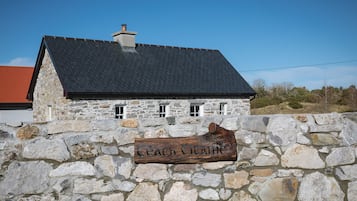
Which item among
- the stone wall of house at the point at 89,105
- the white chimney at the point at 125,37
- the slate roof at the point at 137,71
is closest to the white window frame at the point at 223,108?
the stone wall of house at the point at 89,105

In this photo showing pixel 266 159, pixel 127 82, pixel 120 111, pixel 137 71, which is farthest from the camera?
pixel 137 71

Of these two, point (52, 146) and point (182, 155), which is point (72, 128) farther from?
point (182, 155)

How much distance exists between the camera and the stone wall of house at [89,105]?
13062mm

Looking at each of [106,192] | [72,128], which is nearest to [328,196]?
[106,192]

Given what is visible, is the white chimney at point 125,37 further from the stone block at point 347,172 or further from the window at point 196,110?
the stone block at point 347,172

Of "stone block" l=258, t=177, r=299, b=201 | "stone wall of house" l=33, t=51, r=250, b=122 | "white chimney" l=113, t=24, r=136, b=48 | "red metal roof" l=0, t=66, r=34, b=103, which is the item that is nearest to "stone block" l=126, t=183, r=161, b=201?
"stone block" l=258, t=177, r=299, b=201

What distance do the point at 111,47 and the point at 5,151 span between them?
1369 centimetres

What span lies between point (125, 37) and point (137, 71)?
7.13 ft

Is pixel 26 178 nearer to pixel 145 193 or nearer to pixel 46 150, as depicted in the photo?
pixel 46 150

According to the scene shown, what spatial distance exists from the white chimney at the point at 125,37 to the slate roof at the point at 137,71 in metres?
0.25

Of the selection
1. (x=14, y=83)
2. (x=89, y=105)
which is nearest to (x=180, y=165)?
(x=89, y=105)

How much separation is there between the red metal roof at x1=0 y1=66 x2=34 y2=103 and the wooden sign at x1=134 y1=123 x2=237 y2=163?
1864 centimetres

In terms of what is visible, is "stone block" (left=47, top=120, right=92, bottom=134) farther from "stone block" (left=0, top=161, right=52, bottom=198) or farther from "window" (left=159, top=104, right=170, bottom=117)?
"window" (left=159, top=104, right=170, bottom=117)

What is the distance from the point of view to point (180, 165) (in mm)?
3402
